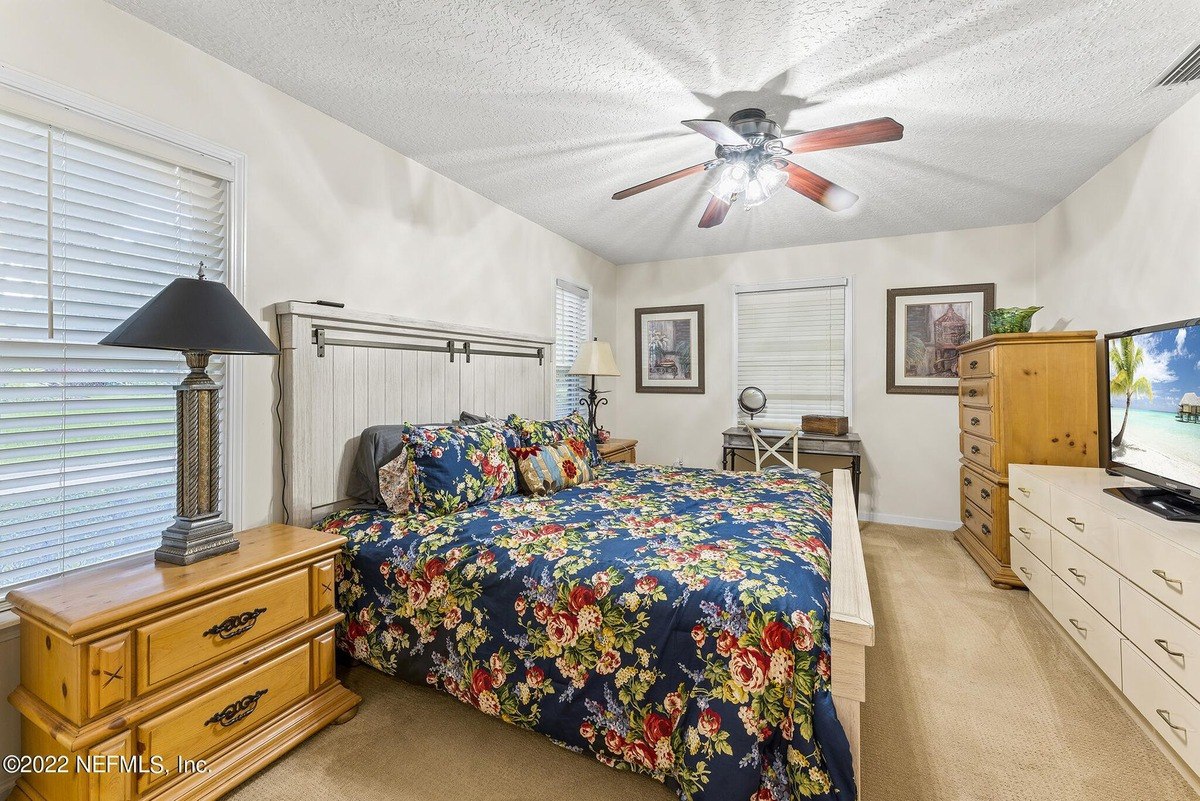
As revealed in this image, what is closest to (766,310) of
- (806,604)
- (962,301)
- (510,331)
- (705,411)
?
(705,411)

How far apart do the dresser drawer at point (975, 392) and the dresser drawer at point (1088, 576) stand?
1.13m

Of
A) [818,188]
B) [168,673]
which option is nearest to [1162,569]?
[818,188]

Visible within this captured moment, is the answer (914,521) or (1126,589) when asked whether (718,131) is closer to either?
(1126,589)

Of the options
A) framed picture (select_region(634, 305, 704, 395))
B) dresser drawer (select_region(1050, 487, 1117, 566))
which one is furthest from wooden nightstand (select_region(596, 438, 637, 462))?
dresser drawer (select_region(1050, 487, 1117, 566))

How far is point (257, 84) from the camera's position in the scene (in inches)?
88.6

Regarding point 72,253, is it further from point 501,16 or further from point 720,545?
point 720,545

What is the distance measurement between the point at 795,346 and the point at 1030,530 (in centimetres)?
238

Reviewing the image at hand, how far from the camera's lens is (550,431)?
3.09 meters

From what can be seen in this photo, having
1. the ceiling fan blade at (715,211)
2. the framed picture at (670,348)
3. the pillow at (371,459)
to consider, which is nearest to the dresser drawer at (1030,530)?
the ceiling fan blade at (715,211)

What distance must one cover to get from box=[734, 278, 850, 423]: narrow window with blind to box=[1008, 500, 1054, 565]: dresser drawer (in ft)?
5.51

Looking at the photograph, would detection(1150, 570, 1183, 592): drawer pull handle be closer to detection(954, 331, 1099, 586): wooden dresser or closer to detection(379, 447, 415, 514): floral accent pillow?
detection(954, 331, 1099, 586): wooden dresser

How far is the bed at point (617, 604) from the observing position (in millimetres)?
1392

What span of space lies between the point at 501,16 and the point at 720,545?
201cm

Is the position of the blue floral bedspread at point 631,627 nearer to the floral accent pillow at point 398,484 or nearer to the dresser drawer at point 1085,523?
the floral accent pillow at point 398,484
